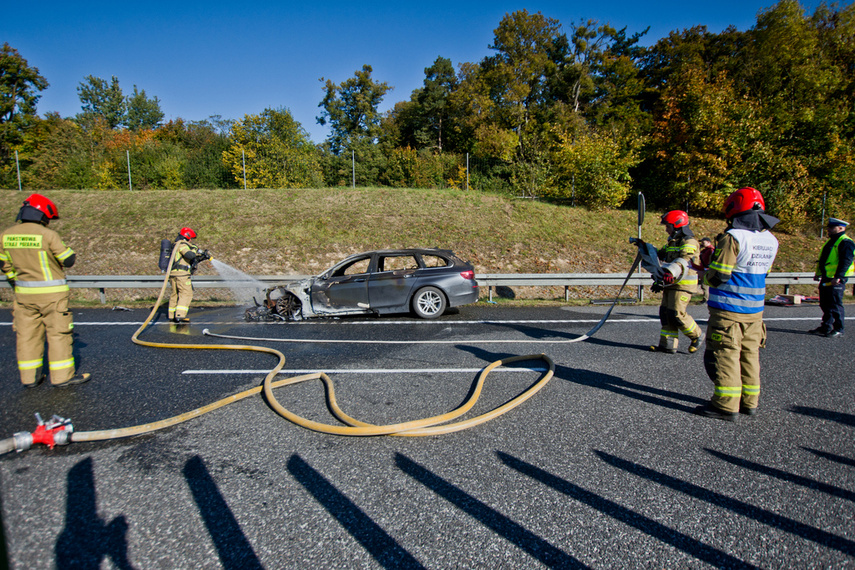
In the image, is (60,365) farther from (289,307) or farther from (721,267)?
(721,267)

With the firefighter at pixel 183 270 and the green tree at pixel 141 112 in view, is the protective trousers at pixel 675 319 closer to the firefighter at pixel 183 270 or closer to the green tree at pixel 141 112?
the firefighter at pixel 183 270

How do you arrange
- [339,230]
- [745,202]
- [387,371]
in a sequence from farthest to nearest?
[339,230] < [387,371] < [745,202]

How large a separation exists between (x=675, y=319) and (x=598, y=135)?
21089 mm

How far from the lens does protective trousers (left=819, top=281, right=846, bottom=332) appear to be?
7055 millimetres

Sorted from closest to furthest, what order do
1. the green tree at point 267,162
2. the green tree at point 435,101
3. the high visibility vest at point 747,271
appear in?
the high visibility vest at point 747,271
the green tree at point 267,162
the green tree at point 435,101

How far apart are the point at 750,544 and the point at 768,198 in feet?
75.8

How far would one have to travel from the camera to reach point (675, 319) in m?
5.93

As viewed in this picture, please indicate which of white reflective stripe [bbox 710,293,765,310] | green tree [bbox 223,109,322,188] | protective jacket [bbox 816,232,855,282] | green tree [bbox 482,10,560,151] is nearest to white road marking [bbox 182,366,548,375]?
white reflective stripe [bbox 710,293,765,310]

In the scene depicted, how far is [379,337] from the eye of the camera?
727cm

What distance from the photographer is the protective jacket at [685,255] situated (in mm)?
5719

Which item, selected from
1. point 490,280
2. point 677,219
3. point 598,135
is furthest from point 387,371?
point 598,135

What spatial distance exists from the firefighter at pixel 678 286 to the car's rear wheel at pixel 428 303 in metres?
4.08

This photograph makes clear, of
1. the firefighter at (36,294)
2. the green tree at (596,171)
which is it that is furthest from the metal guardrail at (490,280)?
the green tree at (596,171)

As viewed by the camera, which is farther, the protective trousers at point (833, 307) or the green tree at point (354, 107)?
the green tree at point (354, 107)
